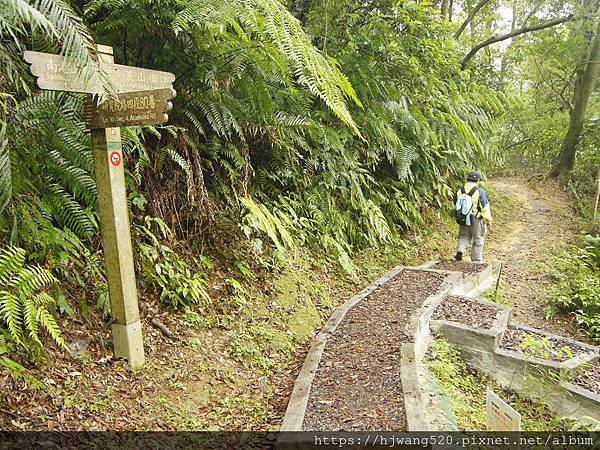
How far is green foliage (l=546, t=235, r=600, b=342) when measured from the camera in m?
6.76

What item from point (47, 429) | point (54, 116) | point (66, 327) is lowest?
point (47, 429)

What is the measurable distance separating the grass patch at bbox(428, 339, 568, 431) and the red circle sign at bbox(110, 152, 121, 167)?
3.08 metres

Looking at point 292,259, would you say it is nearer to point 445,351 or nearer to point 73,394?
point 445,351

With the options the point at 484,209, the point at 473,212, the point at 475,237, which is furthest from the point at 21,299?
the point at 475,237

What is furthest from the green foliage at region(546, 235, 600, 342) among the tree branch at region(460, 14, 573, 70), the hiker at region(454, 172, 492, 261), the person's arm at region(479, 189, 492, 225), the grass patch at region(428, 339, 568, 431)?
the tree branch at region(460, 14, 573, 70)

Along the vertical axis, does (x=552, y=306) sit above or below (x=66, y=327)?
below

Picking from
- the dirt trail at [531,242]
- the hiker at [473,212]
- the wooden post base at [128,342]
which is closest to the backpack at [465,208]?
the hiker at [473,212]

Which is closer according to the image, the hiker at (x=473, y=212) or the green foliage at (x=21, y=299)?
the green foliage at (x=21, y=299)

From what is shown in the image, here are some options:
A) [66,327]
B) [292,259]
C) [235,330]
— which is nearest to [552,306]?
[292,259]

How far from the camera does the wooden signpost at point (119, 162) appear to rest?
3129 mm

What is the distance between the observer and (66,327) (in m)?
3.31

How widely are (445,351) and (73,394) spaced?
345cm

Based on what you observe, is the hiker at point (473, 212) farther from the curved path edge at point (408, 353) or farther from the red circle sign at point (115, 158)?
the red circle sign at point (115, 158)

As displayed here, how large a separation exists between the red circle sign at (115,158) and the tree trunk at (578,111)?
14.8m
